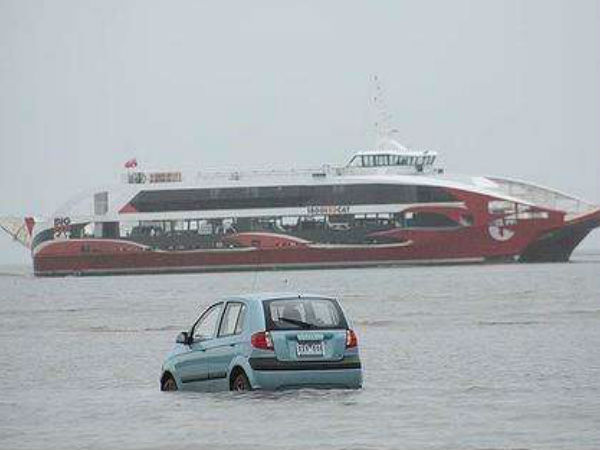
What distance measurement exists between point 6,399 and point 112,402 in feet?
6.90

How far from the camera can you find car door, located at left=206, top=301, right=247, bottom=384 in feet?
67.5

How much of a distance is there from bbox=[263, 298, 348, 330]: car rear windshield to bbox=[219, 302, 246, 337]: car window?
1.35 feet

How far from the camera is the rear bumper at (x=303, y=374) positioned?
66.0 ft

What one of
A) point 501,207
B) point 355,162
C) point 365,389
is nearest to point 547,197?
point 501,207

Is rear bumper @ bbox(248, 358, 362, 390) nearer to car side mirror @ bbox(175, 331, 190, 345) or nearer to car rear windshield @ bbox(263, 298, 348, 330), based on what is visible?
car rear windshield @ bbox(263, 298, 348, 330)

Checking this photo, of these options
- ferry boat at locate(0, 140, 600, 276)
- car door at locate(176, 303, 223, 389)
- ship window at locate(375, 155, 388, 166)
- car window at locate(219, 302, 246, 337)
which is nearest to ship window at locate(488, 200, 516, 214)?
ferry boat at locate(0, 140, 600, 276)

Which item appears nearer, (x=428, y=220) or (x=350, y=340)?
(x=350, y=340)

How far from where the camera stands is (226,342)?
20672 mm

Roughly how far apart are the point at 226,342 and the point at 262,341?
671 millimetres

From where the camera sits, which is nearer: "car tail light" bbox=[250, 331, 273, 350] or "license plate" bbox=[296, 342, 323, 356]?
"car tail light" bbox=[250, 331, 273, 350]

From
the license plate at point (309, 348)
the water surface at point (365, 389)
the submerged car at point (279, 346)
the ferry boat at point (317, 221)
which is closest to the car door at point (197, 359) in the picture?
the submerged car at point (279, 346)

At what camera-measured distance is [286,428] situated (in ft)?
58.1

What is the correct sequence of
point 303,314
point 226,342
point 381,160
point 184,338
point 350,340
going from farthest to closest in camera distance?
point 381,160 < point 184,338 < point 303,314 < point 226,342 < point 350,340

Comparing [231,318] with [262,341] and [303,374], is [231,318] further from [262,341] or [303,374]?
[303,374]
